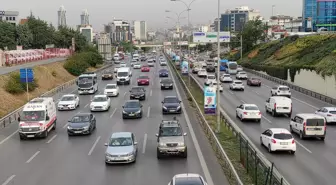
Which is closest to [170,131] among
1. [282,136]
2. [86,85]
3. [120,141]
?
[120,141]

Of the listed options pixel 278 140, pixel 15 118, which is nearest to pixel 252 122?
pixel 278 140

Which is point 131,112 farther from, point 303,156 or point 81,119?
point 303,156

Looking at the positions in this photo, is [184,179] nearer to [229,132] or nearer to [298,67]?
[229,132]

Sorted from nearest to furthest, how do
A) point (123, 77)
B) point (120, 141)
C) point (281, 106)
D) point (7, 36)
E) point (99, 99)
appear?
point (120, 141), point (281, 106), point (99, 99), point (123, 77), point (7, 36)

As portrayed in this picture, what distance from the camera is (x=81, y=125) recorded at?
1091 inches

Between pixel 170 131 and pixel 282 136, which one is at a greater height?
pixel 170 131

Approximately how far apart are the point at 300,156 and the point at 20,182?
13.1 metres

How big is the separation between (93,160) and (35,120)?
7135 mm

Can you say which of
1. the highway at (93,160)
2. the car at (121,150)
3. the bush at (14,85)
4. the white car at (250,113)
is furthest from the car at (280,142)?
the bush at (14,85)

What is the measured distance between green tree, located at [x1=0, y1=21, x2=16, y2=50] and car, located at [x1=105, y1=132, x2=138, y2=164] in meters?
72.7

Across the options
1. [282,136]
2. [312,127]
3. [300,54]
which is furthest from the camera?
[300,54]

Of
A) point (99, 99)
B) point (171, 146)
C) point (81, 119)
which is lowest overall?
point (171, 146)

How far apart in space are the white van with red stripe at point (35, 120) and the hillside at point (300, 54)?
34796 millimetres

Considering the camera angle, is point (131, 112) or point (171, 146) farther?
point (131, 112)
